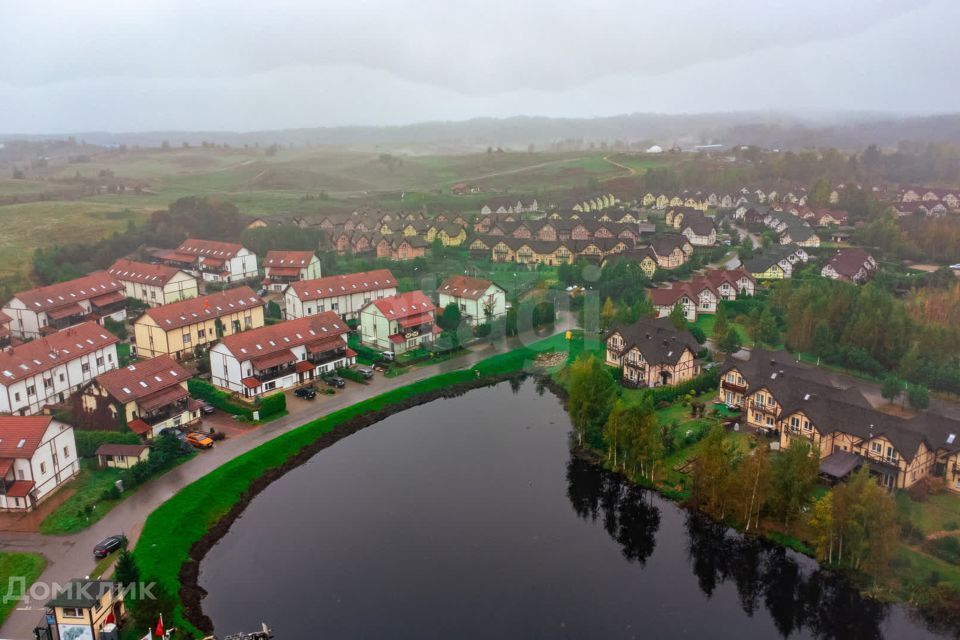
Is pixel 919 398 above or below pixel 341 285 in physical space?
below

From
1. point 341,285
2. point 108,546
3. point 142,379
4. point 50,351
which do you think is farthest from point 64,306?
point 108,546

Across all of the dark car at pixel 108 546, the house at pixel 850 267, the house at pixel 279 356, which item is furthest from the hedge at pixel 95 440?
the house at pixel 850 267

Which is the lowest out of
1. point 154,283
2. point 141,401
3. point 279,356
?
point 141,401

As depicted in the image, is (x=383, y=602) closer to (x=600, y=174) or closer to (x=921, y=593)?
(x=921, y=593)

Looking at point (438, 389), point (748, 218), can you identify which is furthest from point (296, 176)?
point (438, 389)

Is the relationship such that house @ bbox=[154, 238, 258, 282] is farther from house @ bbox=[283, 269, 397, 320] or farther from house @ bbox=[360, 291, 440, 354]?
house @ bbox=[360, 291, 440, 354]

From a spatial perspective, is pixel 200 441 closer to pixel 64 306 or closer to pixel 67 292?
pixel 64 306

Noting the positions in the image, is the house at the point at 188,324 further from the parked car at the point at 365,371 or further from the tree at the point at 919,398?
the tree at the point at 919,398

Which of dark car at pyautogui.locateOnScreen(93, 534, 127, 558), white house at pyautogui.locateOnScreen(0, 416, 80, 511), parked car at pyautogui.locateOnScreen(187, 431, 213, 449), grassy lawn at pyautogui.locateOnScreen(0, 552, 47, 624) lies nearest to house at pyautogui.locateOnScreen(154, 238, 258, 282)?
parked car at pyautogui.locateOnScreen(187, 431, 213, 449)
